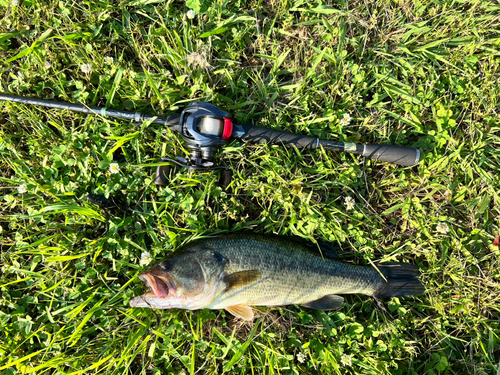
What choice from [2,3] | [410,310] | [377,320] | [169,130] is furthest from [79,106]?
[410,310]

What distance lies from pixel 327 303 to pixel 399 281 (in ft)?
2.79

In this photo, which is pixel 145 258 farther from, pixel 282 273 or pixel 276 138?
pixel 276 138

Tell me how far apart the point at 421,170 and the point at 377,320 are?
1.75 meters

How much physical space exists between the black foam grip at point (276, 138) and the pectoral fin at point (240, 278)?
1.33 m

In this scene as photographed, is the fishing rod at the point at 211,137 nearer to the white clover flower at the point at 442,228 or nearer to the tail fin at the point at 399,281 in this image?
the white clover flower at the point at 442,228

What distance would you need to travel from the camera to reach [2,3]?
3.30m

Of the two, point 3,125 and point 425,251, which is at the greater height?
point 3,125

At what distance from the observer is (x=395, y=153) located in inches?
126

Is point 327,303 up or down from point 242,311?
down

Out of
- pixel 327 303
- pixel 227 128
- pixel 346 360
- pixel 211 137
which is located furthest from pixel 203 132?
pixel 346 360

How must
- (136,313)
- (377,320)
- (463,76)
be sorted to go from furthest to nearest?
(463,76) → (377,320) → (136,313)

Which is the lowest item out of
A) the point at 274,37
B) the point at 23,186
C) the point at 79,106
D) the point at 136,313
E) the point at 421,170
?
the point at 136,313

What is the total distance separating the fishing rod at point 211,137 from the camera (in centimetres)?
283

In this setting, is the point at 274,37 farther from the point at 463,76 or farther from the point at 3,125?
the point at 3,125
